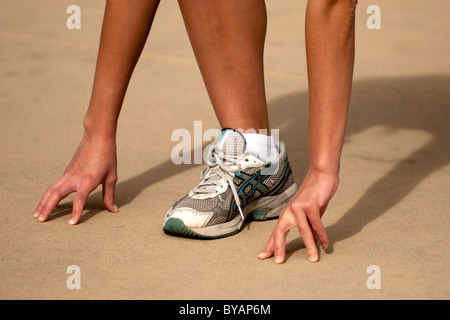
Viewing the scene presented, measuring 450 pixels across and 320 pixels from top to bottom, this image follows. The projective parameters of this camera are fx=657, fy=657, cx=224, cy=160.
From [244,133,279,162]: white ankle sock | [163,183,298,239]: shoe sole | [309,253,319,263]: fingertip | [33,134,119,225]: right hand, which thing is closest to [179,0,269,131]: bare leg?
[244,133,279,162]: white ankle sock

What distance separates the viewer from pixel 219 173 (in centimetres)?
147

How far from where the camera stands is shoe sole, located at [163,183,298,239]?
1374mm

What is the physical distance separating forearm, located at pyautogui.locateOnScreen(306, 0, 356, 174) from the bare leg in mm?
271

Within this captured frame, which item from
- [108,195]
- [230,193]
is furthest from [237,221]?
[108,195]

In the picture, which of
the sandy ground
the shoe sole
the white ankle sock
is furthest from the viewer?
the white ankle sock

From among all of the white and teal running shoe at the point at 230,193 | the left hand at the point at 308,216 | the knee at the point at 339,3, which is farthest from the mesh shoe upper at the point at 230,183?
the knee at the point at 339,3

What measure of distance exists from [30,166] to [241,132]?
2.12ft

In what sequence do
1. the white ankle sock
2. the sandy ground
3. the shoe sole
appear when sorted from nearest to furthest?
1. the sandy ground
2. the shoe sole
3. the white ankle sock

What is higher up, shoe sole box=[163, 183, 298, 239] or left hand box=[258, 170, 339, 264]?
→ left hand box=[258, 170, 339, 264]

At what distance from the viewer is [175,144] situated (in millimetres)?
2010

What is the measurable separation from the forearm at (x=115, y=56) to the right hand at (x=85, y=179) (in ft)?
0.12

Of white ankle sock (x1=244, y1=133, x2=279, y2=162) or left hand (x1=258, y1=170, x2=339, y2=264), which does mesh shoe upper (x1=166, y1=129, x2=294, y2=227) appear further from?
left hand (x1=258, y1=170, x2=339, y2=264)

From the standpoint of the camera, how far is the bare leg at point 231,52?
151 cm
